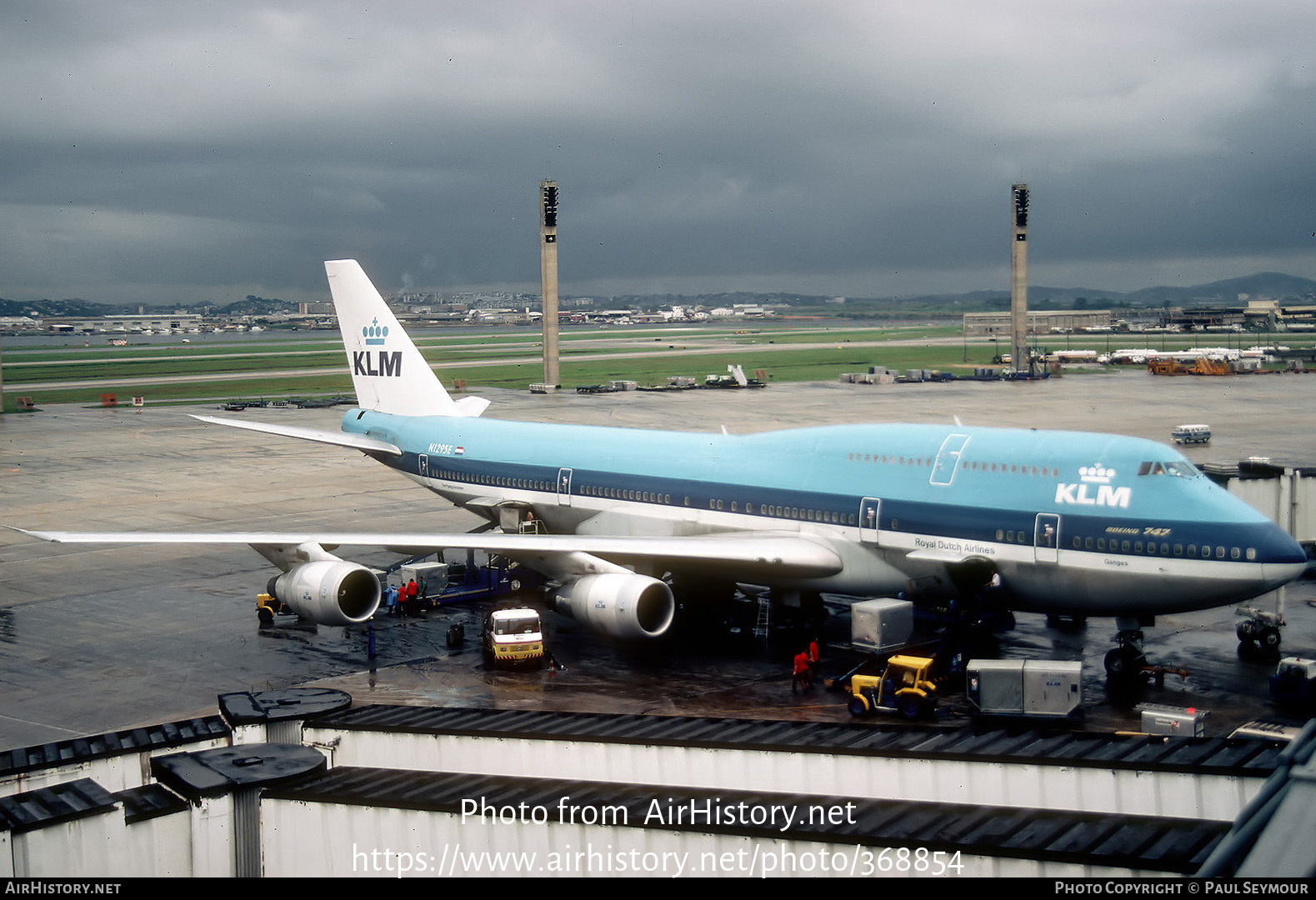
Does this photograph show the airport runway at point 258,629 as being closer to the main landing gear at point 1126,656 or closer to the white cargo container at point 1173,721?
the main landing gear at point 1126,656

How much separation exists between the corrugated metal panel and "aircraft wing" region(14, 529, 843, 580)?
1535cm

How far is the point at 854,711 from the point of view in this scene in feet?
92.4

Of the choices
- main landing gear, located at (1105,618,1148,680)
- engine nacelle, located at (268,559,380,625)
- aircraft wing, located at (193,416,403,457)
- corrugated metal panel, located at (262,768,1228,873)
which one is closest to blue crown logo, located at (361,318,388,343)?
aircraft wing, located at (193,416,403,457)

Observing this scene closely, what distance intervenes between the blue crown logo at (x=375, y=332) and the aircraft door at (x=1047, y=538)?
1140 inches

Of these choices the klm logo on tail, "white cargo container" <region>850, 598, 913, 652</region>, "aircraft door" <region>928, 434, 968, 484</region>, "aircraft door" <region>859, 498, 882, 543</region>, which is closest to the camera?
"white cargo container" <region>850, 598, 913, 652</region>

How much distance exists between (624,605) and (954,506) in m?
9.11

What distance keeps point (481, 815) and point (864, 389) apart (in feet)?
362

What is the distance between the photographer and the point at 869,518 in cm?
3244

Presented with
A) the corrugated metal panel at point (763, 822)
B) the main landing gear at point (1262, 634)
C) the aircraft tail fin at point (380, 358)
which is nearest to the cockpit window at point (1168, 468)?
the main landing gear at point (1262, 634)

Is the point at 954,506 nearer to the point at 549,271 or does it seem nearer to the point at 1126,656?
the point at 1126,656

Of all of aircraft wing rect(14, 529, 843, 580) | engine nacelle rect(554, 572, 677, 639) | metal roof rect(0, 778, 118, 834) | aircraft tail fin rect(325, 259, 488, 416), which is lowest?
engine nacelle rect(554, 572, 677, 639)

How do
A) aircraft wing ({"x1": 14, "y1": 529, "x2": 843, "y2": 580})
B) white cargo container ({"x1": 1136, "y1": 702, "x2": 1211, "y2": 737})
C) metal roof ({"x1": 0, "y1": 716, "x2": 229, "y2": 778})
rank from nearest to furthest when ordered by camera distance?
metal roof ({"x1": 0, "y1": 716, "x2": 229, "y2": 778})
white cargo container ({"x1": 1136, "y1": 702, "x2": 1211, "y2": 737})
aircraft wing ({"x1": 14, "y1": 529, "x2": 843, "y2": 580})

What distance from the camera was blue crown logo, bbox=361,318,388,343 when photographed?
48.9 m

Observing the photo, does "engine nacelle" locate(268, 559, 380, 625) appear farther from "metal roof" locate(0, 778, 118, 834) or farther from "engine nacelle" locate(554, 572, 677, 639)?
"metal roof" locate(0, 778, 118, 834)
